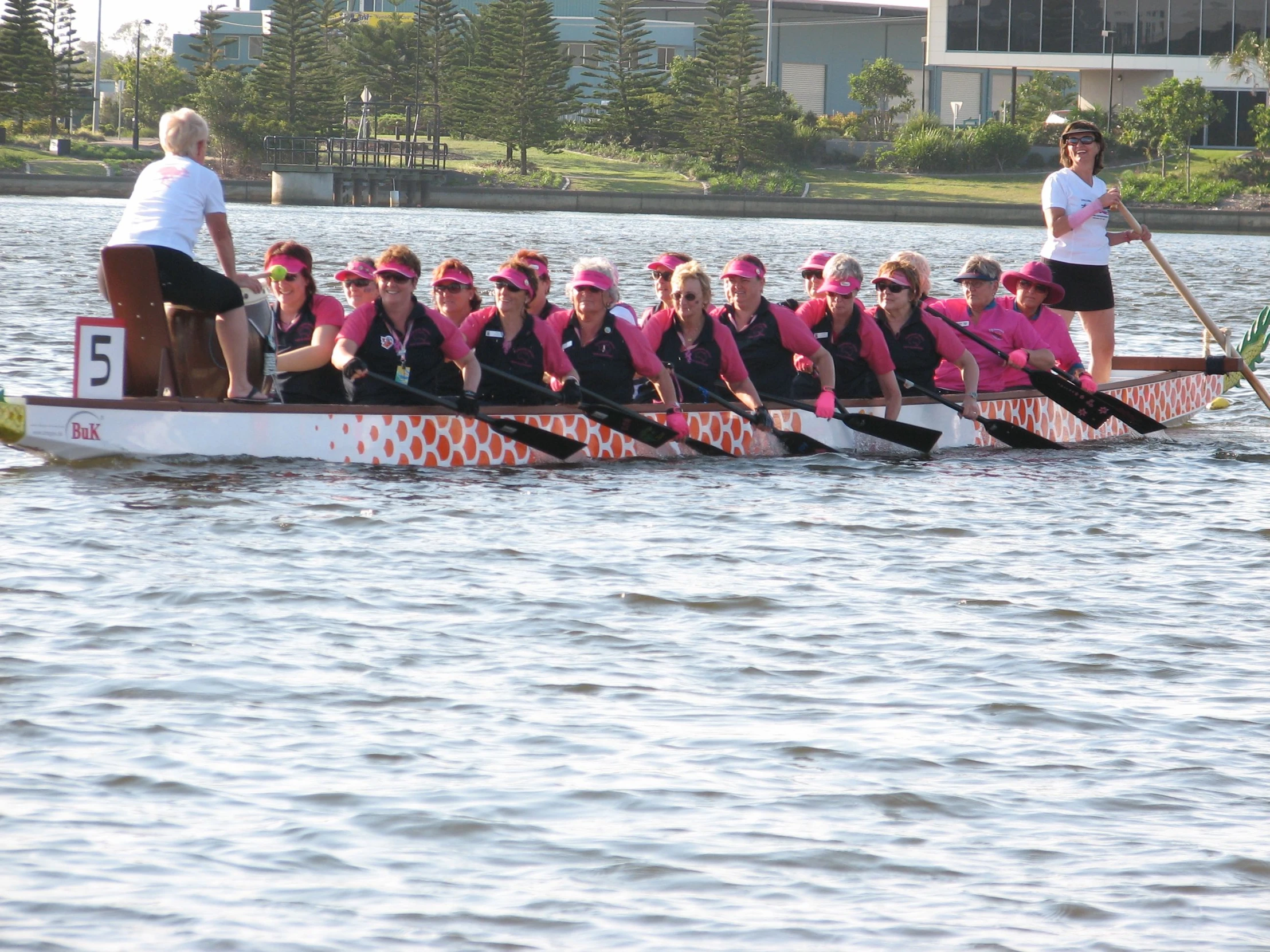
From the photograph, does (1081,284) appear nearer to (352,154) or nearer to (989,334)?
(989,334)

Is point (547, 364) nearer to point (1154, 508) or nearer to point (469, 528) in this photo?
point (469, 528)

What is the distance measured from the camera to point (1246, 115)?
68625mm

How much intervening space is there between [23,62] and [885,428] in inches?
2497

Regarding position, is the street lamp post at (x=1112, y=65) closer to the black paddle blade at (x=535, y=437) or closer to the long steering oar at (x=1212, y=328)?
the long steering oar at (x=1212, y=328)

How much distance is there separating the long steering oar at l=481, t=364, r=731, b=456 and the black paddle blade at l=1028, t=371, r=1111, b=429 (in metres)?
2.67

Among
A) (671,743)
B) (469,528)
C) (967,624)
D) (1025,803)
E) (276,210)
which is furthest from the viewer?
(276,210)

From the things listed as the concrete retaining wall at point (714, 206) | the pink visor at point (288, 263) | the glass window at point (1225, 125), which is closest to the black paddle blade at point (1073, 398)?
the pink visor at point (288, 263)

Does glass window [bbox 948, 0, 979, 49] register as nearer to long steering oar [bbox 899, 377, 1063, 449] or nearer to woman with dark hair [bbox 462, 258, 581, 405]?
long steering oar [bbox 899, 377, 1063, 449]

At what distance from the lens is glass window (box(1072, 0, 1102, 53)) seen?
67625 millimetres

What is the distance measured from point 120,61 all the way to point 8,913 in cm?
8609

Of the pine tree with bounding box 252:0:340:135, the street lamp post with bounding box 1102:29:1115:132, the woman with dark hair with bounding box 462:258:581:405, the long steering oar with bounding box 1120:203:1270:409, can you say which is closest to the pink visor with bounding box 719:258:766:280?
the woman with dark hair with bounding box 462:258:581:405

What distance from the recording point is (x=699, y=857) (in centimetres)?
477

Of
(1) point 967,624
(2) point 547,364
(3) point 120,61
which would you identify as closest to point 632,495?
(2) point 547,364

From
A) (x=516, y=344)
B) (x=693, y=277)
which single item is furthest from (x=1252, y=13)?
(x=516, y=344)
